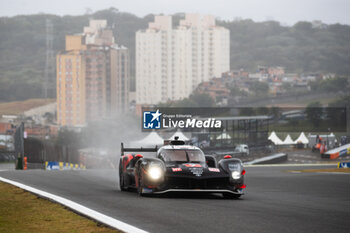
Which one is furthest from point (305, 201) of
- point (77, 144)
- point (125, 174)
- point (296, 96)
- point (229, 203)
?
point (296, 96)

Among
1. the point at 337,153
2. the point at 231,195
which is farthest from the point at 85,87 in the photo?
the point at 231,195

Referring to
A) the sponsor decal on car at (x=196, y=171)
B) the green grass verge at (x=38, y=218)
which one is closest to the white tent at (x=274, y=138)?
the sponsor decal on car at (x=196, y=171)

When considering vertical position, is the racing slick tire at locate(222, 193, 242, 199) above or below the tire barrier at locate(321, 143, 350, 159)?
above

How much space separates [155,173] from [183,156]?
4.57 feet

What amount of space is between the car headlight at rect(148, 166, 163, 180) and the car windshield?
1.04 metres

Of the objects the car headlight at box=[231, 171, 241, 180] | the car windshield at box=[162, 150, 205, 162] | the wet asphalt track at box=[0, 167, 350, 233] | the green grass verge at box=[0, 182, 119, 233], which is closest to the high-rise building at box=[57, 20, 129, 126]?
the car windshield at box=[162, 150, 205, 162]

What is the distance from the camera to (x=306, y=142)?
305 feet

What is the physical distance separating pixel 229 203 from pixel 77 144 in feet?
487

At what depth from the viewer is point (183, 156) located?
1587 centimetres

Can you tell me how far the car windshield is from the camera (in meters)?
15.8

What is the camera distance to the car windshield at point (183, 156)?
15.8 metres

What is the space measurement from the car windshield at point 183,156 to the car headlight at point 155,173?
104 cm

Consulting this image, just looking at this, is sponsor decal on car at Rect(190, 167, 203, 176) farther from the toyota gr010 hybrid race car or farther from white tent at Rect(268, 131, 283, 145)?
white tent at Rect(268, 131, 283, 145)

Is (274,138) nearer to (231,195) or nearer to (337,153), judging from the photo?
(337,153)
